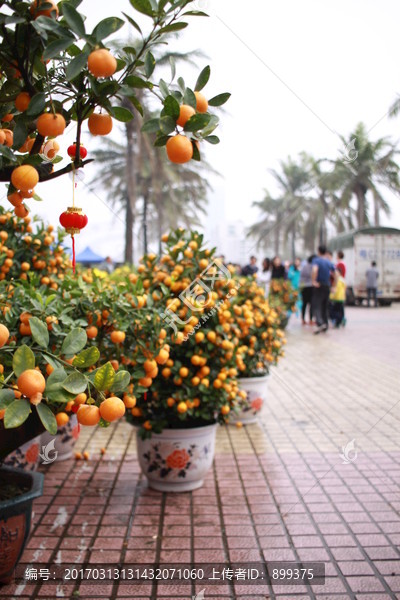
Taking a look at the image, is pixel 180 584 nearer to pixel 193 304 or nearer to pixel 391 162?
pixel 193 304

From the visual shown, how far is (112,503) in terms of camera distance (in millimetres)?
3221

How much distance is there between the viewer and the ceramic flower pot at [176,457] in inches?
129

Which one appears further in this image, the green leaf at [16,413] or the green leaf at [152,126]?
the green leaf at [152,126]

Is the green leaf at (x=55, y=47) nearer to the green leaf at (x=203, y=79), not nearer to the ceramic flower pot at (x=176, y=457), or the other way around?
the green leaf at (x=203, y=79)

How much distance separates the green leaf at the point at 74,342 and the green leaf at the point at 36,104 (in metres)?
0.49

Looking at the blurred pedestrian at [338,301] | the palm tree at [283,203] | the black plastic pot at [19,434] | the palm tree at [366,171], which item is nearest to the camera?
the black plastic pot at [19,434]

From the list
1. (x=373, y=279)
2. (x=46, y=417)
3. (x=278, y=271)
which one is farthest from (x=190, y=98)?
(x=278, y=271)

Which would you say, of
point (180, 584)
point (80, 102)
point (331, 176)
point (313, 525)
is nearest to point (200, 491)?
point (313, 525)

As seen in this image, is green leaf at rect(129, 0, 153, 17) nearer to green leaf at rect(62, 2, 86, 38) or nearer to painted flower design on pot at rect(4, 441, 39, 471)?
green leaf at rect(62, 2, 86, 38)

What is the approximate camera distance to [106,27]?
1.03 m

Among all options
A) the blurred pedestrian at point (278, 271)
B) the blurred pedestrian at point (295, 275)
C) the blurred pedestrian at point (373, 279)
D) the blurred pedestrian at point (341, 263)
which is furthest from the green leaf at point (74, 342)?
the blurred pedestrian at point (295, 275)

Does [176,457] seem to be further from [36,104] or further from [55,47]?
[55,47]

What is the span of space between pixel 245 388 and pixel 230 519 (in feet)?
5.83

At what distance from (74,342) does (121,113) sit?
22.0 inches
